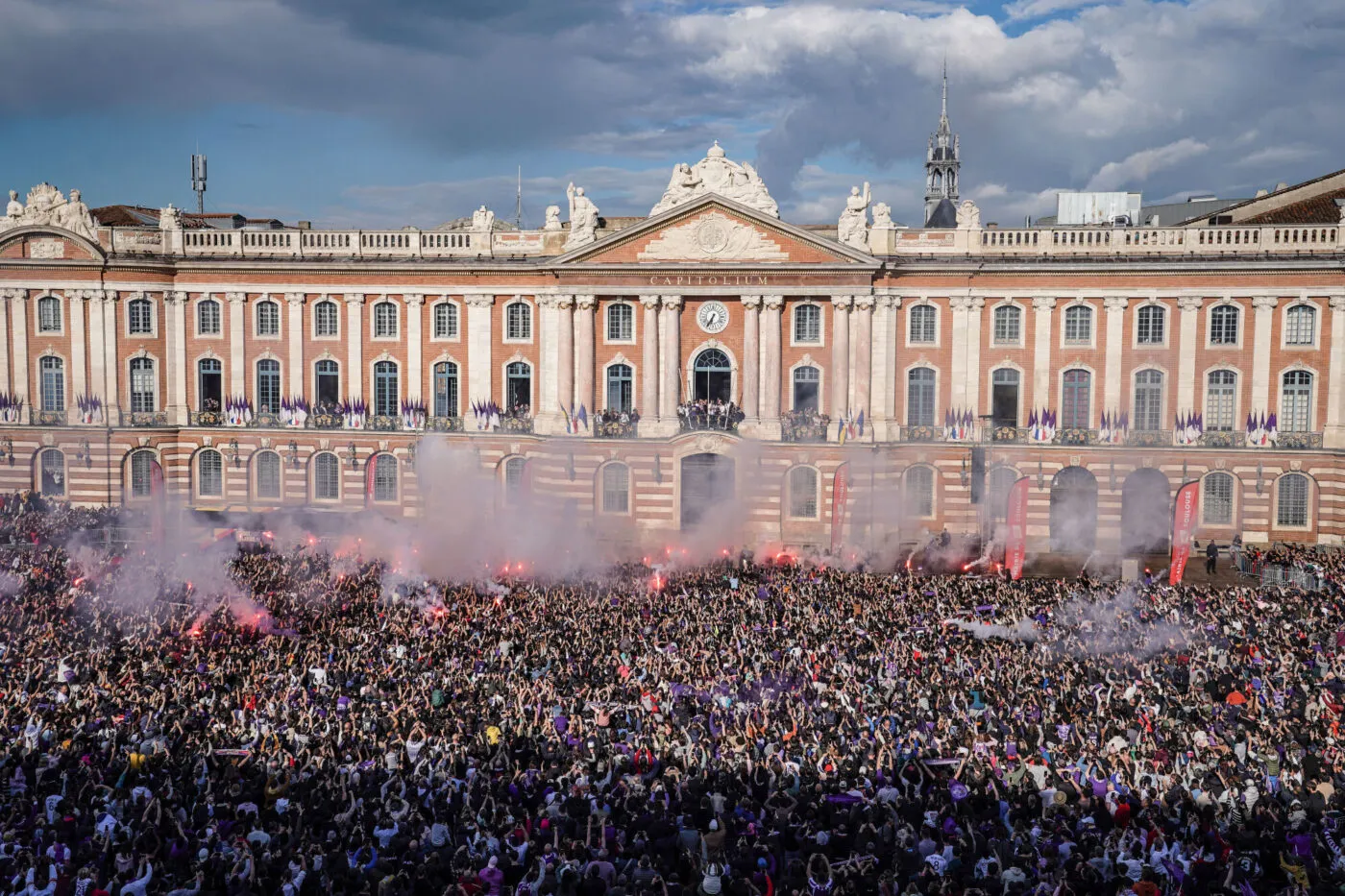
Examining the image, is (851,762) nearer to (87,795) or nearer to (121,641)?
(87,795)

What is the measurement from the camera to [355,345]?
205ft

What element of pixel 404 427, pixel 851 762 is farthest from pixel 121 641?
pixel 404 427

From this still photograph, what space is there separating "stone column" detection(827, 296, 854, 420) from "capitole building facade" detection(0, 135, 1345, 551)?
0.16 meters

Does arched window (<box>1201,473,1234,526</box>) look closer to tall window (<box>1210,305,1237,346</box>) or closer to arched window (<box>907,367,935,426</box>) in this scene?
tall window (<box>1210,305,1237,346</box>)

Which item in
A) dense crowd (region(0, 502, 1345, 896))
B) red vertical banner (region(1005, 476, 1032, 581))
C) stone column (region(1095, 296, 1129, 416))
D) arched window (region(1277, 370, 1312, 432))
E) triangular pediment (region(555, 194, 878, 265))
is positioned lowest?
dense crowd (region(0, 502, 1345, 896))

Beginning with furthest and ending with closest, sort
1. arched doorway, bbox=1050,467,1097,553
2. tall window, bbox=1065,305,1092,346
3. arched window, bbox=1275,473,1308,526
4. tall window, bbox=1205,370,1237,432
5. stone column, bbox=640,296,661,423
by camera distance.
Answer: stone column, bbox=640,296,661,423, tall window, bbox=1065,305,1092,346, arched doorway, bbox=1050,467,1097,553, tall window, bbox=1205,370,1237,432, arched window, bbox=1275,473,1308,526

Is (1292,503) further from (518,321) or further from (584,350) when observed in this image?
(518,321)

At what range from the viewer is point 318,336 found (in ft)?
206

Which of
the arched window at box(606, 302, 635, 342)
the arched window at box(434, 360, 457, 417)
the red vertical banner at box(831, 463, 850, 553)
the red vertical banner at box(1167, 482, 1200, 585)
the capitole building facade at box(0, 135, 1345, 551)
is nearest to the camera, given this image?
the red vertical banner at box(1167, 482, 1200, 585)

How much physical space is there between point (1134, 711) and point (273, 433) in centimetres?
4691

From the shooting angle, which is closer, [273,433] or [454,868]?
[454,868]

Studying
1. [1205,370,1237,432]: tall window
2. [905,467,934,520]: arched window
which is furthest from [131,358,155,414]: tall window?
[1205,370,1237,432]: tall window

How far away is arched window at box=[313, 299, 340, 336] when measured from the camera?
62.8 m

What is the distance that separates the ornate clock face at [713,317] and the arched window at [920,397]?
9291mm
